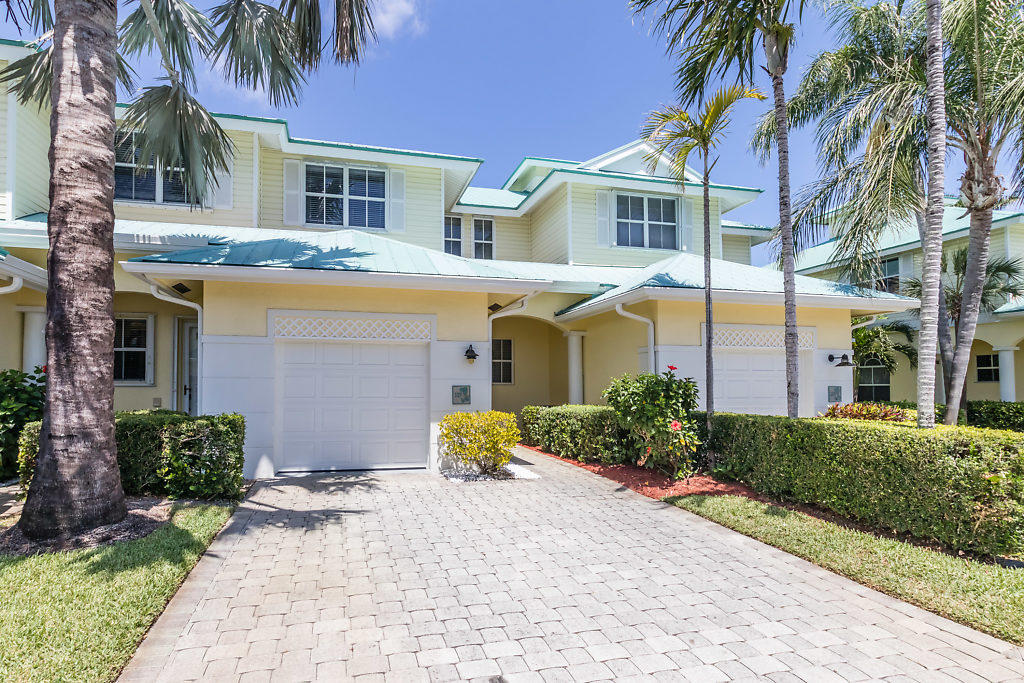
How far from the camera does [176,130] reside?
8828 mm

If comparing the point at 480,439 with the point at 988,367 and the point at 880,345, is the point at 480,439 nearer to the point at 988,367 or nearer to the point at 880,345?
the point at 880,345

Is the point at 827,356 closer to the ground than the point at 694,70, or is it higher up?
closer to the ground

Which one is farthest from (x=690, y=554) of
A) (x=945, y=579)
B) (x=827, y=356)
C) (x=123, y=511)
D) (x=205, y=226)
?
(x=205, y=226)

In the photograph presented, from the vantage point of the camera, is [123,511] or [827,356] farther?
[827,356]

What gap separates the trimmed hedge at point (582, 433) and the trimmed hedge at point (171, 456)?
Result: 18.9ft

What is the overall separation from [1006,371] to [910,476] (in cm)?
1384

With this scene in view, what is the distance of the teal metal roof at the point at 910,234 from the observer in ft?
52.0

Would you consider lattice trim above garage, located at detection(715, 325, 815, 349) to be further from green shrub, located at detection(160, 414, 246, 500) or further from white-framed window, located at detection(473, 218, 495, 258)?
green shrub, located at detection(160, 414, 246, 500)

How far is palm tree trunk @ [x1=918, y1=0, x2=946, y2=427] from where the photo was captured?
5949 millimetres

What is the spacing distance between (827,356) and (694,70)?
21.2ft

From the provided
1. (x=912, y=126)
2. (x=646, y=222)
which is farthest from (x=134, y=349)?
(x=912, y=126)

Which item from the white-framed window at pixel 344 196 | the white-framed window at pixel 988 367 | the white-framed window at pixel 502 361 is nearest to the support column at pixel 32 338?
the white-framed window at pixel 344 196

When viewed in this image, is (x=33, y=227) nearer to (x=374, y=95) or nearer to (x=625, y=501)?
(x=374, y=95)

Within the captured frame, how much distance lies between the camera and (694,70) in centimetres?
841
